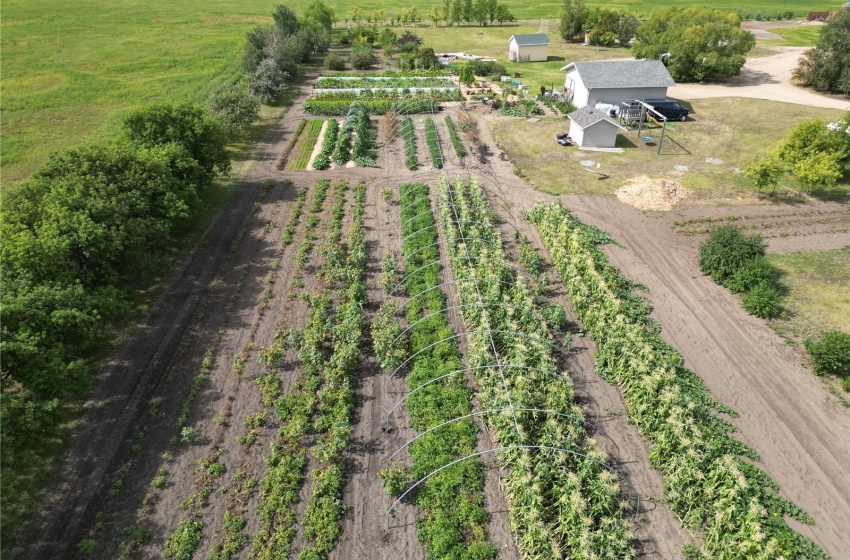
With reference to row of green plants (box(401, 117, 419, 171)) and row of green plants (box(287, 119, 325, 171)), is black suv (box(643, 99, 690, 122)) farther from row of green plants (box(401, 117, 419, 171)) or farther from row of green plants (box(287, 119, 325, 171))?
row of green plants (box(287, 119, 325, 171))

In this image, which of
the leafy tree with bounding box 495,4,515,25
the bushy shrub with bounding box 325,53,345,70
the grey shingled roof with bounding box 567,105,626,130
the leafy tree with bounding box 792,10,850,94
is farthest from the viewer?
the leafy tree with bounding box 495,4,515,25

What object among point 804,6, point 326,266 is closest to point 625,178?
point 326,266

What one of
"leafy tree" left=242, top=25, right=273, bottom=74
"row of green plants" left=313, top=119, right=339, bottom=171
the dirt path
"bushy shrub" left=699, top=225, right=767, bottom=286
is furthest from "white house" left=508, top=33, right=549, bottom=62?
"bushy shrub" left=699, top=225, right=767, bottom=286

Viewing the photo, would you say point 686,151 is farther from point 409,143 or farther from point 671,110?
point 409,143

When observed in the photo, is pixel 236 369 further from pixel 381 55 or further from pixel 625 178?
pixel 381 55

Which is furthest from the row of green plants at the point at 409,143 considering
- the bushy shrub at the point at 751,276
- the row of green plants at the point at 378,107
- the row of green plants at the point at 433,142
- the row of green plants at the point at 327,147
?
the bushy shrub at the point at 751,276

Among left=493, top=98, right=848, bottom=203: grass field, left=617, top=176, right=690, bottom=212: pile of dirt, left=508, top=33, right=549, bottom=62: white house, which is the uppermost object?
left=508, top=33, right=549, bottom=62: white house

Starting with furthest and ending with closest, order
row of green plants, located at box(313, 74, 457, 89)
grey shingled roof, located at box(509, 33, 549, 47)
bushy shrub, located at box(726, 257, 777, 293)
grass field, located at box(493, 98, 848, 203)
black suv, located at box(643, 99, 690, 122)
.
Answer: grey shingled roof, located at box(509, 33, 549, 47) → row of green plants, located at box(313, 74, 457, 89) → black suv, located at box(643, 99, 690, 122) → grass field, located at box(493, 98, 848, 203) → bushy shrub, located at box(726, 257, 777, 293)
